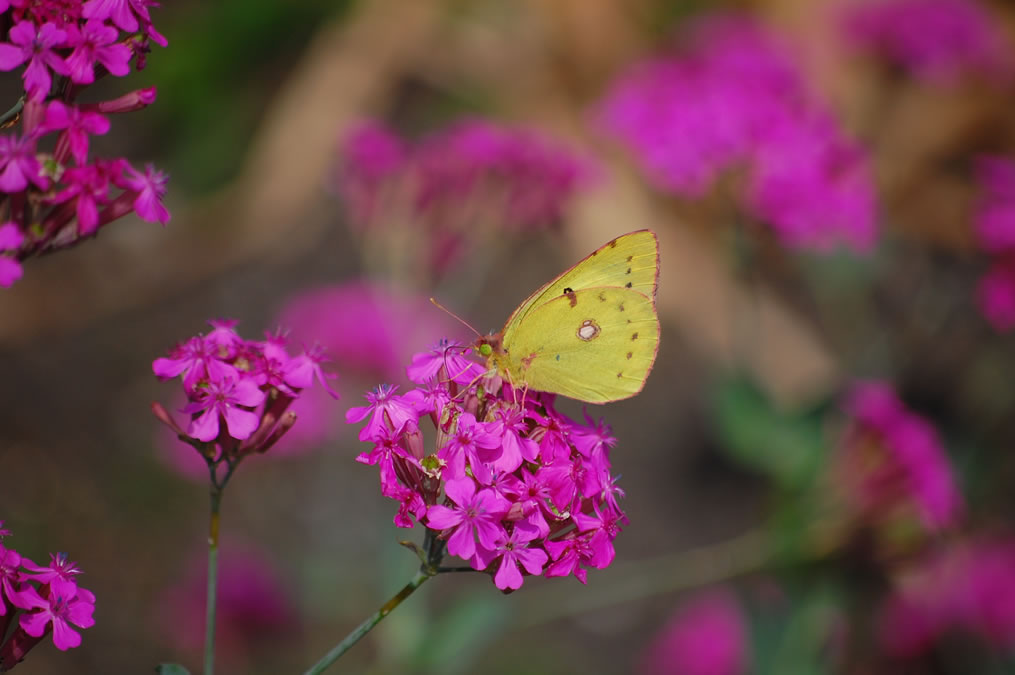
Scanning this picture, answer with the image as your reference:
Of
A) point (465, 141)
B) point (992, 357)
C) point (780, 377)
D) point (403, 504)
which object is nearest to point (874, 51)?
point (992, 357)

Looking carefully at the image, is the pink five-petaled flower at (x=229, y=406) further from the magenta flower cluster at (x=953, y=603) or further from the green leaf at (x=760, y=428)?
the magenta flower cluster at (x=953, y=603)

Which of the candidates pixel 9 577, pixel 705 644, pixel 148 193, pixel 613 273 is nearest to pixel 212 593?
pixel 9 577

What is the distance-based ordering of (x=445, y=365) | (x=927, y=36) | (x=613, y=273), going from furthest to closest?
(x=927, y=36), (x=613, y=273), (x=445, y=365)

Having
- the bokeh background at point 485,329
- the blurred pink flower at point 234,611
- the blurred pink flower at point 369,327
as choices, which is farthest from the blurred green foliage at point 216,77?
the blurred pink flower at point 234,611

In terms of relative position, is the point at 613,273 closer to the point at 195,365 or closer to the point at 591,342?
the point at 591,342

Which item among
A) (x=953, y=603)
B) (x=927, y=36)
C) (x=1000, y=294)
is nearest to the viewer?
(x=1000, y=294)

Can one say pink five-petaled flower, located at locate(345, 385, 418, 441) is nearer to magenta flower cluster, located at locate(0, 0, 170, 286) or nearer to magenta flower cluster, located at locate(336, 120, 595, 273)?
magenta flower cluster, located at locate(0, 0, 170, 286)

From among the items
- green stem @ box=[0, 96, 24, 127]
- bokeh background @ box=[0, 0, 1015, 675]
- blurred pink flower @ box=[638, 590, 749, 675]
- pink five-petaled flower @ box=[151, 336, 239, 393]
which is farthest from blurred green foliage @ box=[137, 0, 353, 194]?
pink five-petaled flower @ box=[151, 336, 239, 393]
